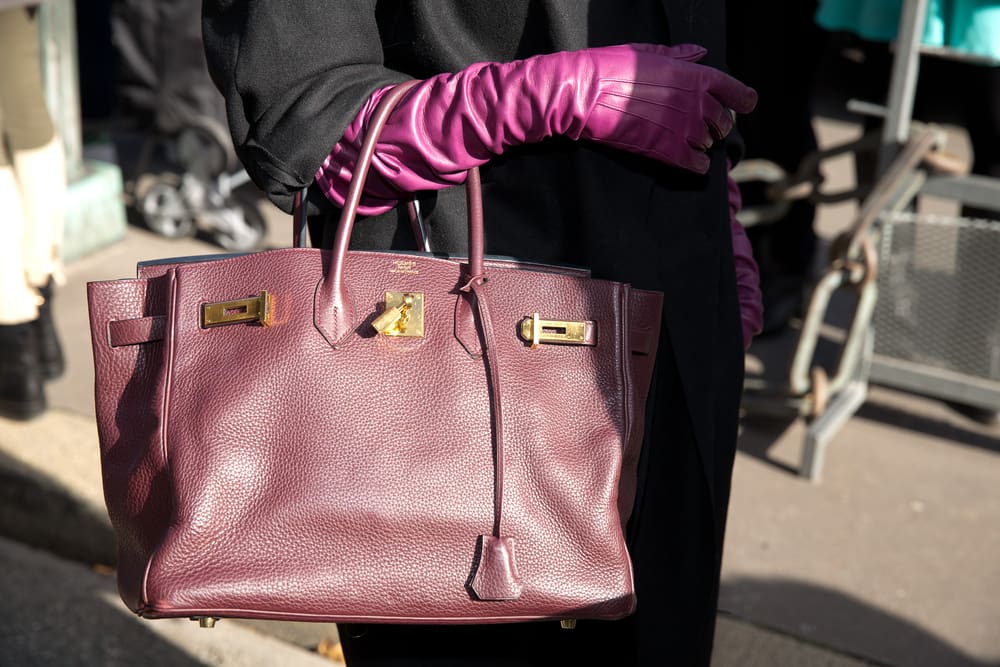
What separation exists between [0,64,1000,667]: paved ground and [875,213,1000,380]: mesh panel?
0.35 m

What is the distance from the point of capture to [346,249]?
1.18 m

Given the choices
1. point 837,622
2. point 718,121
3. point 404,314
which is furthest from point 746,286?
point 837,622

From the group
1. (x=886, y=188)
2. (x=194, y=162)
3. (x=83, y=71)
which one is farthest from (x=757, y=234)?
(x=83, y=71)

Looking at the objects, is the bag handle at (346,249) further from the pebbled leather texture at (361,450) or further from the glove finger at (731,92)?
the glove finger at (731,92)

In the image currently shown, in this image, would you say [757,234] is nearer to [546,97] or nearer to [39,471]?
[39,471]

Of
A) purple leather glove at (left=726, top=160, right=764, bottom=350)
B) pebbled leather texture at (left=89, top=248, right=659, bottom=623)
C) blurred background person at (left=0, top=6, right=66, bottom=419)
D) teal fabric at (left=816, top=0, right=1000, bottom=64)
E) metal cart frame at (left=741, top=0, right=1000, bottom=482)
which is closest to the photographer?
pebbled leather texture at (left=89, top=248, right=659, bottom=623)

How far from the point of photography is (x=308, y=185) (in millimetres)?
1271

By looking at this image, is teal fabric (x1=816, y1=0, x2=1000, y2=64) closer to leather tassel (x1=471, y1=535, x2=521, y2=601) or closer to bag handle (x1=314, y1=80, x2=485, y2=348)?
bag handle (x1=314, y1=80, x2=485, y2=348)

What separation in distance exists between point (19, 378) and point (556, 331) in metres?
2.46

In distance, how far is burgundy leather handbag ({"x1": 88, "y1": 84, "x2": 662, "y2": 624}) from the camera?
1.16m

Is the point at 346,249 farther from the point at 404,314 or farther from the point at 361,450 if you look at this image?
the point at 361,450

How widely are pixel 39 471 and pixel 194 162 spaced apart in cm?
209

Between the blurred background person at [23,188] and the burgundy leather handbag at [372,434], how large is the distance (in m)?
1.95

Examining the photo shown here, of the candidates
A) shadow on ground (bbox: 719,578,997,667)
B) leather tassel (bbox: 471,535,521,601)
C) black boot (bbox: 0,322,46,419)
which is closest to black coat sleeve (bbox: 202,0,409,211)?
leather tassel (bbox: 471,535,521,601)
